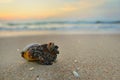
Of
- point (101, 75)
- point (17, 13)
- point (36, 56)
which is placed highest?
point (17, 13)

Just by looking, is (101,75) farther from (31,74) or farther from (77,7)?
(77,7)

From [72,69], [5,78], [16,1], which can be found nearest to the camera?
[5,78]

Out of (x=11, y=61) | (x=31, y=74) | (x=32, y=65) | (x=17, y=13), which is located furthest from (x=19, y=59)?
(x=17, y=13)

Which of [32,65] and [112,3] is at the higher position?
[112,3]

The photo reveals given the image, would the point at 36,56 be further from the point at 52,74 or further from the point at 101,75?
the point at 101,75

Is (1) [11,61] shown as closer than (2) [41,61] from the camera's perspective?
No

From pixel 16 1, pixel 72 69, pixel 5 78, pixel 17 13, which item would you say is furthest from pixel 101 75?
pixel 17 13

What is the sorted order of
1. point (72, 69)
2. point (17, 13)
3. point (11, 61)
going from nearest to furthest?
point (72, 69), point (11, 61), point (17, 13)

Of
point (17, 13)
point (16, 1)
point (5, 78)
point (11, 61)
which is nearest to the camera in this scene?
point (5, 78)

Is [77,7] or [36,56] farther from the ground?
[77,7]
